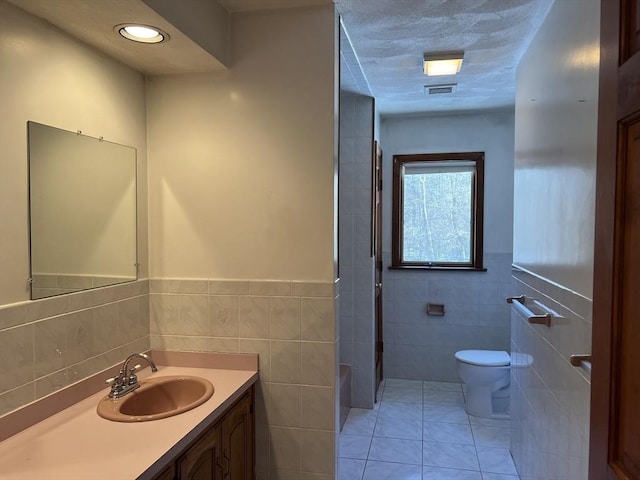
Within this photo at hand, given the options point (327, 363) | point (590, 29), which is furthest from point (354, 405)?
point (590, 29)

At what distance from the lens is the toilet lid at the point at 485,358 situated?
135 inches

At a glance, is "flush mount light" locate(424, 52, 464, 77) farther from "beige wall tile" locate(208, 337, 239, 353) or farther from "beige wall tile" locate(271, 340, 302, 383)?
"beige wall tile" locate(208, 337, 239, 353)

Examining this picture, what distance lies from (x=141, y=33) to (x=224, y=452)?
1.67 m

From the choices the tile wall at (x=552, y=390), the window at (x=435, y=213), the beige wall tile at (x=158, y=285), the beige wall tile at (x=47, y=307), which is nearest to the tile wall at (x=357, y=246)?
the window at (x=435, y=213)

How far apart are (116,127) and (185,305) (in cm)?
88

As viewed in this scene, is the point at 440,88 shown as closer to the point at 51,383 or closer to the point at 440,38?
the point at 440,38

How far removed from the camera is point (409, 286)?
4.22 meters

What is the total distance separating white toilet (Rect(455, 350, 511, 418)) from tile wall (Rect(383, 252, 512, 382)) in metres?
0.54

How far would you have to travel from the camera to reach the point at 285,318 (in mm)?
2076

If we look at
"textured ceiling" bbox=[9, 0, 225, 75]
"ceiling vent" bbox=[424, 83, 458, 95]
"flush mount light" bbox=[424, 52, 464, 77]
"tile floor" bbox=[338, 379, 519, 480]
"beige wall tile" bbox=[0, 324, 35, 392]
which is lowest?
"tile floor" bbox=[338, 379, 519, 480]

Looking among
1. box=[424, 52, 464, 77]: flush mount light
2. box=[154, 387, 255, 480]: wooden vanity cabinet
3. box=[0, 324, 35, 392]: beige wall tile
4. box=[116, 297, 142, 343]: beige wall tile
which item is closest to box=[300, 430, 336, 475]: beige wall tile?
box=[154, 387, 255, 480]: wooden vanity cabinet

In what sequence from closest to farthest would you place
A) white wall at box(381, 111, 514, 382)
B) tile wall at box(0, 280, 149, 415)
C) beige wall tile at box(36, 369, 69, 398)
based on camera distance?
tile wall at box(0, 280, 149, 415) → beige wall tile at box(36, 369, 69, 398) → white wall at box(381, 111, 514, 382)

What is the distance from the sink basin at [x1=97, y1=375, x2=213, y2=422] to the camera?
1.78 metres

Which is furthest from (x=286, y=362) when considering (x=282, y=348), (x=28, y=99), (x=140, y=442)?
(x=28, y=99)
